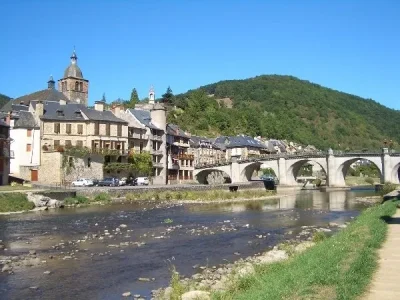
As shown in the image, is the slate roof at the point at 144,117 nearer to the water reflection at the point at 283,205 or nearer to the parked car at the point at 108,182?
the parked car at the point at 108,182

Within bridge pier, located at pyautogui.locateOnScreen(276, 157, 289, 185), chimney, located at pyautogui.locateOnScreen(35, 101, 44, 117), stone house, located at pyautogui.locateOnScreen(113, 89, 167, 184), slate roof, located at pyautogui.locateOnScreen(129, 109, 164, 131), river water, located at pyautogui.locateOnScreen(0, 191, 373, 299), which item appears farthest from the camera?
bridge pier, located at pyautogui.locateOnScreen(276, 157, 289, 185)

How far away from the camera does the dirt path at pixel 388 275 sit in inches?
374

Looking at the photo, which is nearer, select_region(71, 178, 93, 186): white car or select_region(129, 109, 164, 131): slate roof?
select_region(71, 178, 93, 186): white car

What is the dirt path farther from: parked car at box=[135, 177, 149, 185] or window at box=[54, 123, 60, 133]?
window at box=[54, 123, 60, 133]

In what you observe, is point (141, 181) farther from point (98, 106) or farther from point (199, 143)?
point (199, 143)

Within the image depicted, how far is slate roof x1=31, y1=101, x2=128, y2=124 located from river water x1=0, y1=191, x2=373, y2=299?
2383 cm

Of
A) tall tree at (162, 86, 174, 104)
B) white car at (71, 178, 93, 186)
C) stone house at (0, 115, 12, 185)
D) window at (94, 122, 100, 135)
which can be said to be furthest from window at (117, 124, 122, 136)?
tall tree at (162, 86, 174, 104)

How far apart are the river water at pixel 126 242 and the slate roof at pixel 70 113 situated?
23.8m

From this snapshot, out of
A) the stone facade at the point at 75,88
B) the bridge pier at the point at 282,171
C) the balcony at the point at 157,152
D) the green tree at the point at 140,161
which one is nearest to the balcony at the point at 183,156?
the balcony at the point at 157,152

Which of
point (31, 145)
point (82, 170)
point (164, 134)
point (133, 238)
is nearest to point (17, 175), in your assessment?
point (31, 145)

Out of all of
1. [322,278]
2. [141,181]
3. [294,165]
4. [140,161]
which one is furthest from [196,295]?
[294,165]

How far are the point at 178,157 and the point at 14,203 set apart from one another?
44805 mm

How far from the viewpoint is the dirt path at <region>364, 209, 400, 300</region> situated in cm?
950

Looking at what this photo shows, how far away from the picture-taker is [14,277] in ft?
56.7
